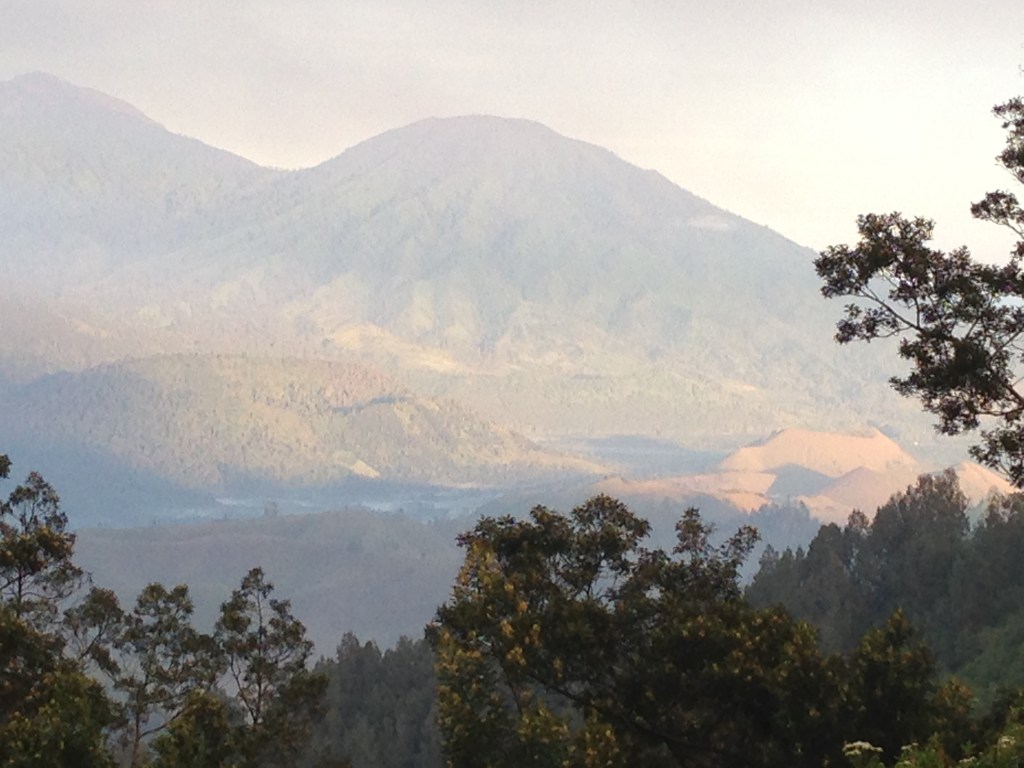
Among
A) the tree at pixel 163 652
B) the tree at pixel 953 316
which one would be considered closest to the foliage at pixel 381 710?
the tree at pixel 163 652

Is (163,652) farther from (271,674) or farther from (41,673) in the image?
(41,673)

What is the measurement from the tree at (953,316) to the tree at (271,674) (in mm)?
18732

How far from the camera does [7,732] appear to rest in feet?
83.1

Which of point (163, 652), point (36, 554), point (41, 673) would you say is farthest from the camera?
point (163, 652)

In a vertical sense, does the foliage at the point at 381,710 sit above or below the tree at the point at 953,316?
below

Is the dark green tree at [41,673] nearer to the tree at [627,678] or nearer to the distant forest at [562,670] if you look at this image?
the distant forest at [562,670]

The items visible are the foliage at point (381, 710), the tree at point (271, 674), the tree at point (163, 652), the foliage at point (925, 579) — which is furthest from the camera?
the foliage at point (381, 710)

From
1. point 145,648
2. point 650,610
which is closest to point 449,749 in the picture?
point 650,610

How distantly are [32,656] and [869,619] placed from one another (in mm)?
68620

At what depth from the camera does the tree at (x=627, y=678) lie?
25234 mm

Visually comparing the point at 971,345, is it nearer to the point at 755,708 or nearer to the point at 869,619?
the point at 755,708

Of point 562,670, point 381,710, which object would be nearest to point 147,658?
point 562,670

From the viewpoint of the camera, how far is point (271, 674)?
127ft

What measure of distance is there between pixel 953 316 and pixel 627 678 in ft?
29.5
